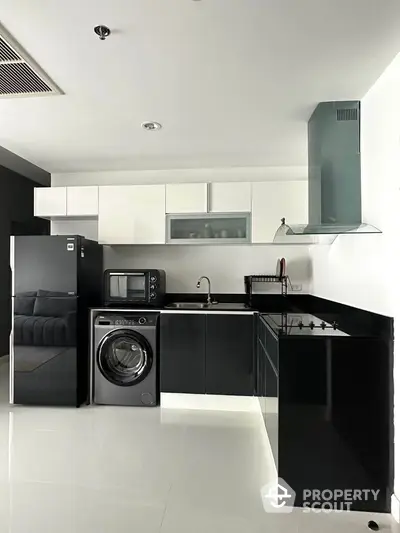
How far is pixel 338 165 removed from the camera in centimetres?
259

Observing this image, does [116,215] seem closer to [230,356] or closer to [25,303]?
[25,303]

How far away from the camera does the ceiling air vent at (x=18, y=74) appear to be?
1910mm

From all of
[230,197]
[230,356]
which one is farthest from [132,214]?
[230,356]

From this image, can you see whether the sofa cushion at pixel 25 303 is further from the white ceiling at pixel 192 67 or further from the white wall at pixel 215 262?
the white ceiling at pixel 192 67

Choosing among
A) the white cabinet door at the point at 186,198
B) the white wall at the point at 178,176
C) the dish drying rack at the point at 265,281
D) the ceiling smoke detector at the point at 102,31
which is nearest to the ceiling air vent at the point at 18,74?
the ceiling smoke detector at the point at 102,31

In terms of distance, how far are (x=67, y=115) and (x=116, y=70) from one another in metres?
0.80

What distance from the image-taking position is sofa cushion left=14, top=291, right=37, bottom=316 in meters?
3.64

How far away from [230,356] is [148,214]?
1.65 m

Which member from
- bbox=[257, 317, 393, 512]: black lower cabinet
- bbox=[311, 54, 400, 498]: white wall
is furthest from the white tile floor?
bbox=[311, 54, 400, 498]: white wall

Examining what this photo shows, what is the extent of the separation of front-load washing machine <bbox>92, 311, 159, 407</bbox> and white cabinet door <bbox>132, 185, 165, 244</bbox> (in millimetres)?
806

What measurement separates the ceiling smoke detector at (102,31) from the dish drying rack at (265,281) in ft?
8.83

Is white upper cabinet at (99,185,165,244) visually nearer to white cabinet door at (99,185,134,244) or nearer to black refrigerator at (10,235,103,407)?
white cabinet door at (99,185,134,244)

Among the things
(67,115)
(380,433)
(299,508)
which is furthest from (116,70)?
(299,508)

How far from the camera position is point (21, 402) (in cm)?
A: 361
